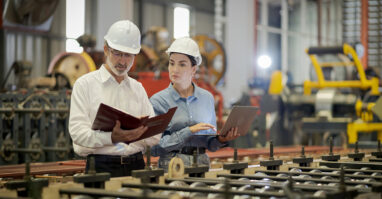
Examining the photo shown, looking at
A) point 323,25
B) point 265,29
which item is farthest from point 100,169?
point 323,25

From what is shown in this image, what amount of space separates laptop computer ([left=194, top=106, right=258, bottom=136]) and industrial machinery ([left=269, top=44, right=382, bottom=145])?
14.6 ft

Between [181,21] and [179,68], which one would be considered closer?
[179,68]

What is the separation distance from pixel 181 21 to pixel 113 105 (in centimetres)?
1202

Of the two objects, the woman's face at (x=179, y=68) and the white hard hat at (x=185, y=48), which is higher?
the white hard hat at (x=185, y=48)

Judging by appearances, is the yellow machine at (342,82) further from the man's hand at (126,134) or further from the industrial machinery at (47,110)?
the man's hand at (126,134)

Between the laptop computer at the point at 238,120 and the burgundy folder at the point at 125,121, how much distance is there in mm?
525

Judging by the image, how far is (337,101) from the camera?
8172mm

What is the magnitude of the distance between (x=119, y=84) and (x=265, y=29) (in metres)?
14.0

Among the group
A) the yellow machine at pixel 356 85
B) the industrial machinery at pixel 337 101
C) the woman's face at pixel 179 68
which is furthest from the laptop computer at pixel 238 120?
the industrial machinery at pixel 337 101

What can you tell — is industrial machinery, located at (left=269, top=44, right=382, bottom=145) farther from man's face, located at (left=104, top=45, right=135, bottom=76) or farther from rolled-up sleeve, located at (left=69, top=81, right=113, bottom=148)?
rolled-up sleeve, located at (left=69, top=81, right=113, bottom=148)

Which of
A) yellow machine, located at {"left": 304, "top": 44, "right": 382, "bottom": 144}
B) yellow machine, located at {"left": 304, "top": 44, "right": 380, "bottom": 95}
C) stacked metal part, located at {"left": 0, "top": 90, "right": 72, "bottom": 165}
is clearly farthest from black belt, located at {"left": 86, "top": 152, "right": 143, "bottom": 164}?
yellow machine, located at {"left": 304, "top": 44, "right": 380, "bottom": 95}

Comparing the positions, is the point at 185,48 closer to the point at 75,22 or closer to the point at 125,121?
the point at 125,121

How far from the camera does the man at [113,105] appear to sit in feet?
9.06

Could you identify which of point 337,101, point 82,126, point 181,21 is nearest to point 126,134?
point 82,126
